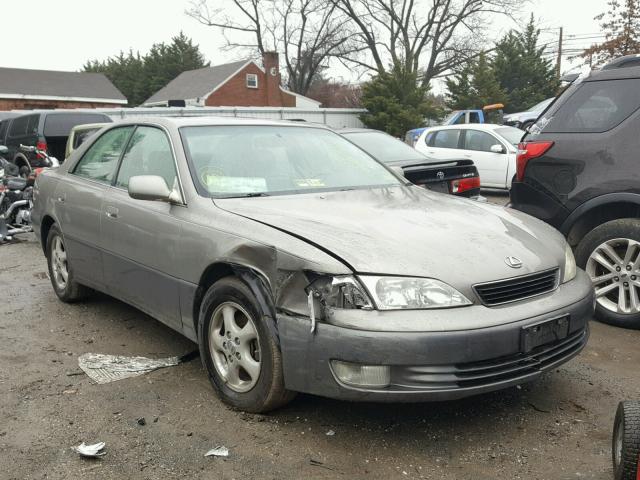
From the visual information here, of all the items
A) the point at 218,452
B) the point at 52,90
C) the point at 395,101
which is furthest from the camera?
the point at 52,90

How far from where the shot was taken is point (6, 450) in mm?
2943

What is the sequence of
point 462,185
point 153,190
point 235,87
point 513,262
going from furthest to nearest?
point 235,87, point 462,185, point 153,190, point 513,262

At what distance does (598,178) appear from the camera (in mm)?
4664

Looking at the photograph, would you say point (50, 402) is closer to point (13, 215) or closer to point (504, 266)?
point (504, 266)

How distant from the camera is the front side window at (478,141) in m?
13.2

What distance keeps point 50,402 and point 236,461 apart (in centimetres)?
132

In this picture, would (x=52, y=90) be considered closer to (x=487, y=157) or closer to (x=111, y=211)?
(x=487, y=157)

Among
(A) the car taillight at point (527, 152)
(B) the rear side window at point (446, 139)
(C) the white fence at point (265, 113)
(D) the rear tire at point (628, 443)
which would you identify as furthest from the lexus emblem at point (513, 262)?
(C) the white fence at point (265, 113)

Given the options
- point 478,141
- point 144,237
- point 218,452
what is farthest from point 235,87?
point 218,452

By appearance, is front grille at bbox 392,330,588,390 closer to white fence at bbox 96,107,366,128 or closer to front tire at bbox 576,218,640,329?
front tire at bbox 576,218,640,329

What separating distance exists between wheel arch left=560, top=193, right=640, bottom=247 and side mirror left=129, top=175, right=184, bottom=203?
302 cm

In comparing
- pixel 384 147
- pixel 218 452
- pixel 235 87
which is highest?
pixel 235 87

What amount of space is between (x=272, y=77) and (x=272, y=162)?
4408 cm

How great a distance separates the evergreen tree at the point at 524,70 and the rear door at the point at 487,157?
29.6 m
